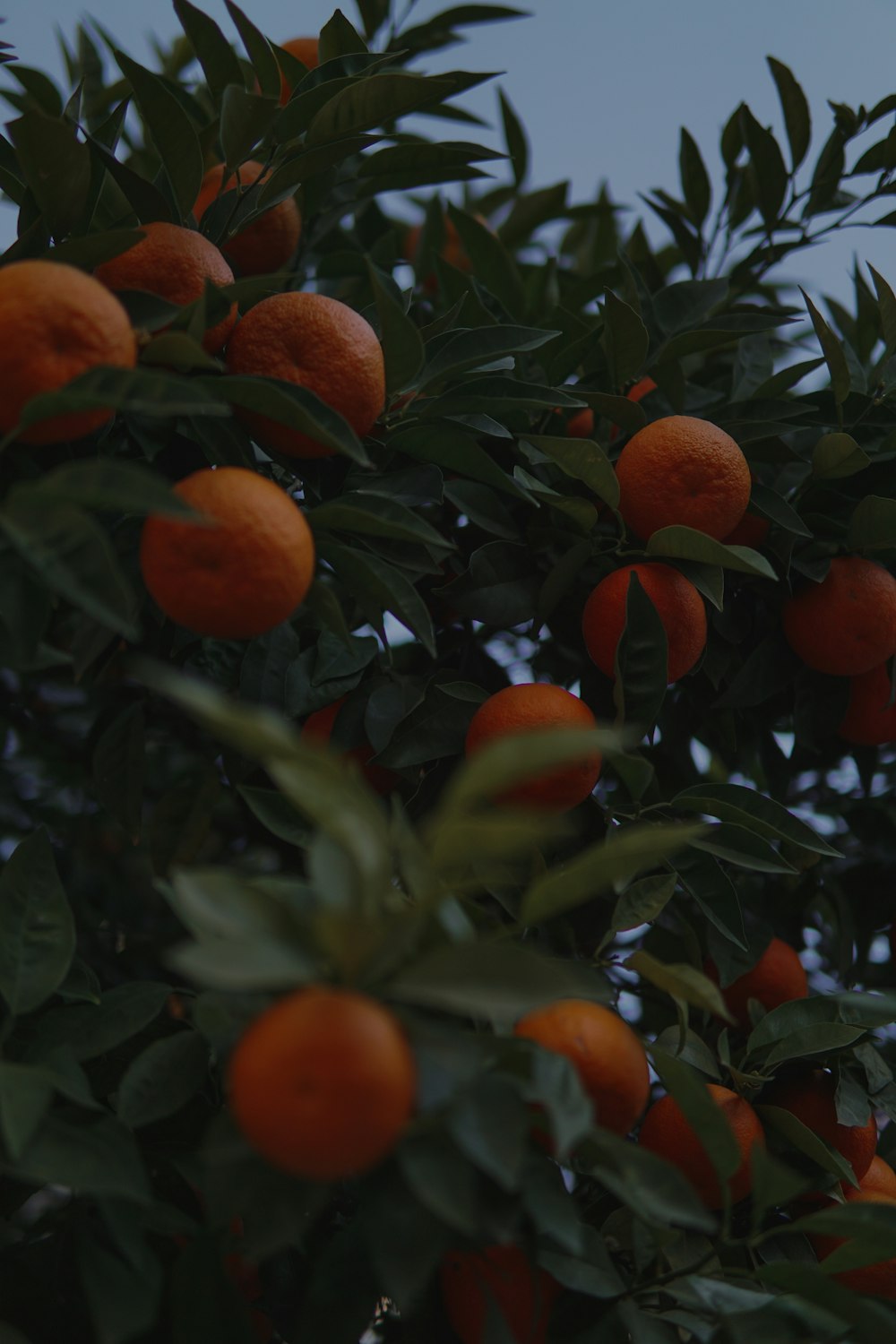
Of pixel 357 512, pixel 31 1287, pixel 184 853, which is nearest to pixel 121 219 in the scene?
pixel 357 512

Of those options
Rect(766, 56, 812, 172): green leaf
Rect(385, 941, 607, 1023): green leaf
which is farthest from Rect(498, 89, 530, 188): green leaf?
Rect(385, 941, 607, 1023): green leaf

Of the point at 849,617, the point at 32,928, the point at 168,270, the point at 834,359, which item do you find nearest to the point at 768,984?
the point at 849,617


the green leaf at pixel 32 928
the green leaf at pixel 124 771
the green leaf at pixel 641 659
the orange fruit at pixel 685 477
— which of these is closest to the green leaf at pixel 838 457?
the orange fruit at pixel 685 477

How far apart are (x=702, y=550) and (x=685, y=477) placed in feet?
0.31

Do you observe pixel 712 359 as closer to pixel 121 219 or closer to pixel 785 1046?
pixel 121 219

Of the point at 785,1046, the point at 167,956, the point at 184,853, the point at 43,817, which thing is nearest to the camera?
the point at 167,956

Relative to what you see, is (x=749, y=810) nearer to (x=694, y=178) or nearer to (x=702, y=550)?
(x=702, y=550)

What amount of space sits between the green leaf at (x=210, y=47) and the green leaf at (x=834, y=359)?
0.64 m

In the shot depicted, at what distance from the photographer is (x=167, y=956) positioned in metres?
0.55

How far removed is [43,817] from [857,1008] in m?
1.14

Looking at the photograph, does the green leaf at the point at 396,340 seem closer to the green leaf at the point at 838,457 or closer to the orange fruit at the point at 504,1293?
the green leaf at the point at 838,457

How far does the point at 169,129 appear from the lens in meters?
1.03

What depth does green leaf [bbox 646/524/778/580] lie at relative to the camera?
1.00 meters

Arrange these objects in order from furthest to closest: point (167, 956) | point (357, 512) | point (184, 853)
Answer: point (184, 853), point (357, 512), point (167, 956)
